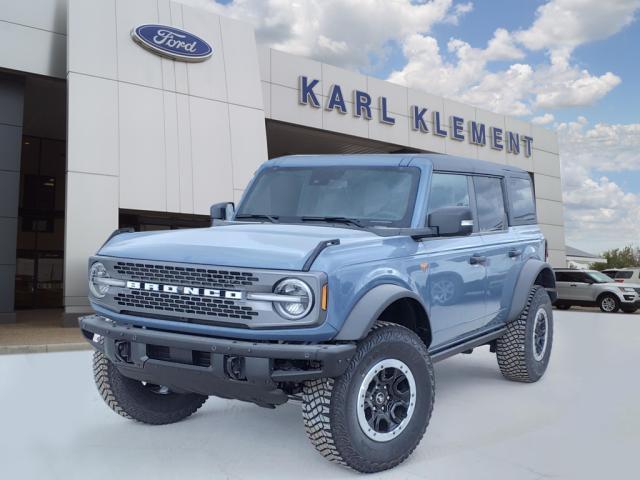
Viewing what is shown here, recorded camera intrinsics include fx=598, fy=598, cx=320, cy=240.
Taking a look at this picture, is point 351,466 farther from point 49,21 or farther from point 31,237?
point 31,237

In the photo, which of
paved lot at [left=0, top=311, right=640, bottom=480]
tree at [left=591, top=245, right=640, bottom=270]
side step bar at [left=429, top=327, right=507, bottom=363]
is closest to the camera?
paved lot at [left=0, top=311, right=640, bottom=480]

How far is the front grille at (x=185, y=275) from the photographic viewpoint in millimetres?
3314

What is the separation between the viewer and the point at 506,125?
88.8ft

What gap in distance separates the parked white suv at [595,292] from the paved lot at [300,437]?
55.8 feet

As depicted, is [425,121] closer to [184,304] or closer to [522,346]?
[522,346]

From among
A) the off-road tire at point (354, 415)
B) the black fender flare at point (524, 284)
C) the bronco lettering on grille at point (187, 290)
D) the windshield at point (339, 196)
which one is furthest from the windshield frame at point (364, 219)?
the black fender flare at point (524, 284)

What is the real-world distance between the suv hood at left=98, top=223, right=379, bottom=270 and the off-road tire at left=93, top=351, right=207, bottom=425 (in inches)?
→ 36.1

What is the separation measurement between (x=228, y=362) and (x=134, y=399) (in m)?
1.52

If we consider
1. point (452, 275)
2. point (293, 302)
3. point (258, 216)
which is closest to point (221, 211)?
point (258, 216)

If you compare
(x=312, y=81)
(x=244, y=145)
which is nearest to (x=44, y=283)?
(x=244, y=145)

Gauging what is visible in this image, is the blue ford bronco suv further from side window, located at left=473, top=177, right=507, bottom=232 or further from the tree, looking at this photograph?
the tree

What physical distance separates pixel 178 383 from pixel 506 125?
85.4 feet

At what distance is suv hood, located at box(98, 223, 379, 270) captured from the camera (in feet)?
10.9

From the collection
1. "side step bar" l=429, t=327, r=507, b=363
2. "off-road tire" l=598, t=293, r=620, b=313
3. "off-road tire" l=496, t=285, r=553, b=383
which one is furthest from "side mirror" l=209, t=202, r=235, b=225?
"off-road tire" l=598, t=293, r=620, b=313
